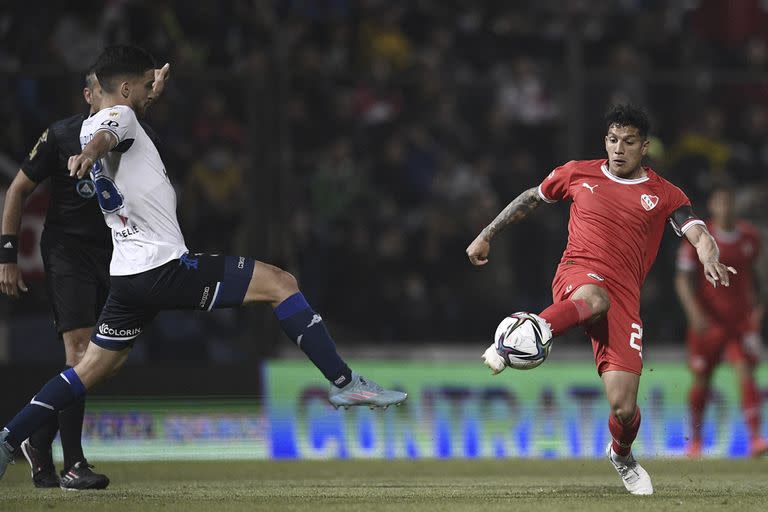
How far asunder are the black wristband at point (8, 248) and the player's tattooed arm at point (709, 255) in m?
3.90

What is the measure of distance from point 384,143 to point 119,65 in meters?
6.14

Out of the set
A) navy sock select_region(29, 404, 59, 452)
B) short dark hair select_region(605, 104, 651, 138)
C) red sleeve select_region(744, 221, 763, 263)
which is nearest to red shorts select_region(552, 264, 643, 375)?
short dark hair select_region(605, 104, 651, 138)

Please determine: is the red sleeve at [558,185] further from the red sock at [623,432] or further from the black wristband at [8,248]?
the black wristband at [8,248]

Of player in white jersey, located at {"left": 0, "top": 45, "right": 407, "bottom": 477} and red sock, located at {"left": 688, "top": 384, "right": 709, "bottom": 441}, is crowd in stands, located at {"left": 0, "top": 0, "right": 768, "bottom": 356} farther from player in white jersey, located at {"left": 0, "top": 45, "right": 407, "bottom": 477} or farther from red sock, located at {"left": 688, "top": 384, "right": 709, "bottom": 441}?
player in white jersey, located at {"left": 0, "top": 45, "right": 407, "bottom": 477}

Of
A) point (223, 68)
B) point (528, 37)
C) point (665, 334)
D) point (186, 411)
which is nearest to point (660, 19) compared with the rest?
point (528, 37)

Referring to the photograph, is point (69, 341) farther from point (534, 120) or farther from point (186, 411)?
point (534, 120)

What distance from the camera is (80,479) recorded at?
25.1 ft

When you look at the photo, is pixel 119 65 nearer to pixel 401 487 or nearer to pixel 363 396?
pixel 363 396

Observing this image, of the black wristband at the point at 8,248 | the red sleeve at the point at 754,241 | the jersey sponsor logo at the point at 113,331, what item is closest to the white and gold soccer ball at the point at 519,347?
the jersey sponsor logo at the point at 113,331

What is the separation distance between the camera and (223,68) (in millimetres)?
12383

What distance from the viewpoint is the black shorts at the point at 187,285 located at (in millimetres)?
6598

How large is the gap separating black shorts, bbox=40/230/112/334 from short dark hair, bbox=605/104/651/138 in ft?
10.3

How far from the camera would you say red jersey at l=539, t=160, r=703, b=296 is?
7180 millimetres

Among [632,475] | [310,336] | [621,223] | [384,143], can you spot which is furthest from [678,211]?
[384,143]
